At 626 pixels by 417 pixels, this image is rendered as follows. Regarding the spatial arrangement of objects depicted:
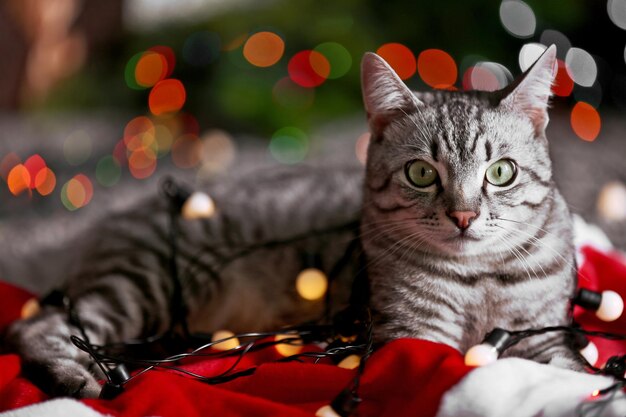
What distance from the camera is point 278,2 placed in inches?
108

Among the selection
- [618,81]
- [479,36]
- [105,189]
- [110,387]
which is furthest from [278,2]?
[110,387]

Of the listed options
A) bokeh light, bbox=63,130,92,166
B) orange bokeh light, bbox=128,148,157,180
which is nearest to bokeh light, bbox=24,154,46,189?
bokeh light, bbox=63,130,92,166

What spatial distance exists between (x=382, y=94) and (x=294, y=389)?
1.70 feet

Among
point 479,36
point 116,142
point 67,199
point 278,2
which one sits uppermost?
point 278,2

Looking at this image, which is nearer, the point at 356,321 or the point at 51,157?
the point at 356,321

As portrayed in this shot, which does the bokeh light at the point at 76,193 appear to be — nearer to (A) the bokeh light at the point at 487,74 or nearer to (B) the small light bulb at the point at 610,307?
(A) the bokeh light at the point at 487,74

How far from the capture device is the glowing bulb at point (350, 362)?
1.07 meters

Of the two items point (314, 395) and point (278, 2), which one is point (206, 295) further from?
point (278, 2)

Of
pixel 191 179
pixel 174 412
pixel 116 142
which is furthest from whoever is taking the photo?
pixel 116 142

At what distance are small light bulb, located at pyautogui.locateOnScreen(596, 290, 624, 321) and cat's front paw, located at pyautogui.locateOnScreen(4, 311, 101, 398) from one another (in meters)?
0.87

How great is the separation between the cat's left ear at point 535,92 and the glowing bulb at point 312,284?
0.50m

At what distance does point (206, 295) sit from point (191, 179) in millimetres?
975

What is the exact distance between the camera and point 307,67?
2.61m

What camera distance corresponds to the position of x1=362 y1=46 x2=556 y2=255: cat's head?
104 cm
